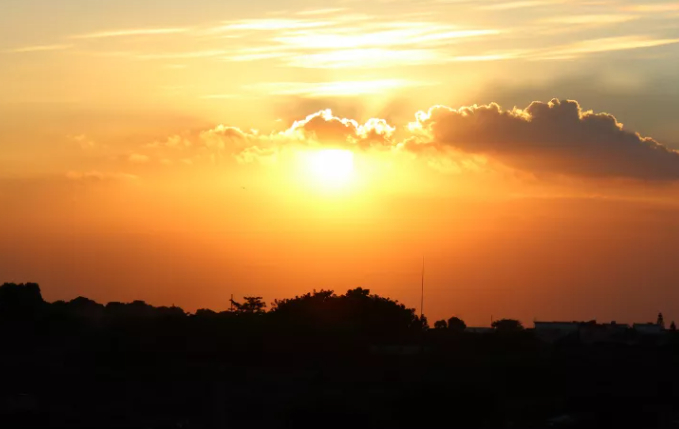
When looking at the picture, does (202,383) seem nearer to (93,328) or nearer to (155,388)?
(155,388)

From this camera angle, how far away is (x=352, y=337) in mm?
82188

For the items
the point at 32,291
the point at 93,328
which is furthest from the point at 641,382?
the point at 32,291

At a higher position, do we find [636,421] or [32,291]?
[32,291]

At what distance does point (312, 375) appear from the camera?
6744 centimetres

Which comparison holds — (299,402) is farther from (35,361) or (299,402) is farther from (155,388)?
(35,361)

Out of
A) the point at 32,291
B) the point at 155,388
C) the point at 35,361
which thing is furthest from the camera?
the point at 32,291

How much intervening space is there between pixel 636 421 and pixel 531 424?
5369mm

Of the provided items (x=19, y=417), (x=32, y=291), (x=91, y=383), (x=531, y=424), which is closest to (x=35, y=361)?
(x=91, y=383)

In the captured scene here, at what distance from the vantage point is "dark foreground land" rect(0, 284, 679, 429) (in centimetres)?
5225

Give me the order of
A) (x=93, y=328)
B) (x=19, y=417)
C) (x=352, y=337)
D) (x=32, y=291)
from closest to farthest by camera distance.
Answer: (x=19, y=417)
(x=352, y=337)
(x=93, y=328)
(x=32, y=291)

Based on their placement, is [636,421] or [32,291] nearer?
[636,421]

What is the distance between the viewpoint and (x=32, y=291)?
118 metres

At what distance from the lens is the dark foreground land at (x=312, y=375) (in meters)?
52.2

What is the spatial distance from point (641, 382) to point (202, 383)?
2593cm
